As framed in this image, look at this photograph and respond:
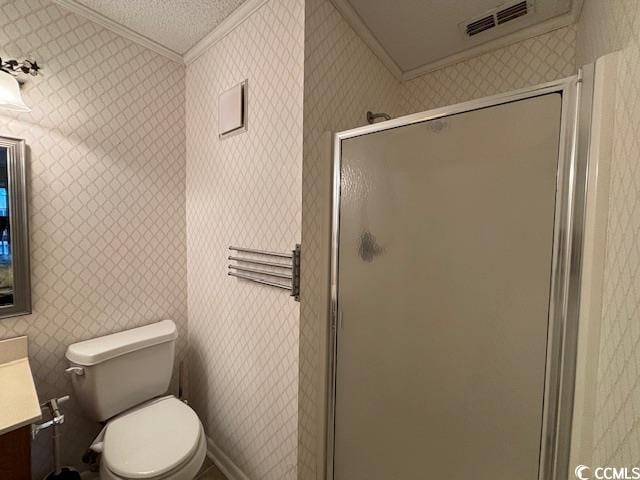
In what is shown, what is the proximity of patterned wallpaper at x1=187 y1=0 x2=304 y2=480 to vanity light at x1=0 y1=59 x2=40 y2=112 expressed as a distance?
70 cm

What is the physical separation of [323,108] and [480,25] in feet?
3.13

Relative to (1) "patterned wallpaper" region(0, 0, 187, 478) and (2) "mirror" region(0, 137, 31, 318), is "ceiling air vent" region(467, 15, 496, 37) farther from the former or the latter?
(2) "mirror" region(0, 137, 31, 318)

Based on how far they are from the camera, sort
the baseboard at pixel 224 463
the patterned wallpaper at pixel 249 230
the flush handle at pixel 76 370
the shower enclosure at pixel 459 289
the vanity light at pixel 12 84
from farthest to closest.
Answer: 1. the baseboard at pixel 224 463
2. the flush handle at pixel 76 370
3. the patterned wallpaper at pixel 249 230
4. the vanity light at pixel 12 84
5. the shower enclosure at pixel 459 289

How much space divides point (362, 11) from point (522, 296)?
A: 1.40m

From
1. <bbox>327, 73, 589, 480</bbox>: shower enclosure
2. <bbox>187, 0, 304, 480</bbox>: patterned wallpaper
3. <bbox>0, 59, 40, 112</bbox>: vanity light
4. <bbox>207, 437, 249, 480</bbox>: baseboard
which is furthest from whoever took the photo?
<bbox>207, 437, 249, 480</bbox>: baseboard

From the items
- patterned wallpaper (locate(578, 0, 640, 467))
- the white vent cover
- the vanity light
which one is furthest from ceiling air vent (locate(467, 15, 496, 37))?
the vanity light

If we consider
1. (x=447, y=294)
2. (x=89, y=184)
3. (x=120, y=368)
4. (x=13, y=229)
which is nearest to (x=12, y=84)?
(x=89, y=184)

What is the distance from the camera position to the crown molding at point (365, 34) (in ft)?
4.05

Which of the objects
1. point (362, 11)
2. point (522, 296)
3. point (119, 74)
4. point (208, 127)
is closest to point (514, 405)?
point (522, 296)

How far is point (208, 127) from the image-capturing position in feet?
5.12

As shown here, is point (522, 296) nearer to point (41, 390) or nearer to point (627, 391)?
point (627, 391)

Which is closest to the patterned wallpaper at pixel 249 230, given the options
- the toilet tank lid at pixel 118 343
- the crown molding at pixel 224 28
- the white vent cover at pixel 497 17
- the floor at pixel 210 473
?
the crown molding at pixel 224 28

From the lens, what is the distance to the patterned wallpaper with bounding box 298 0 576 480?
114cm
